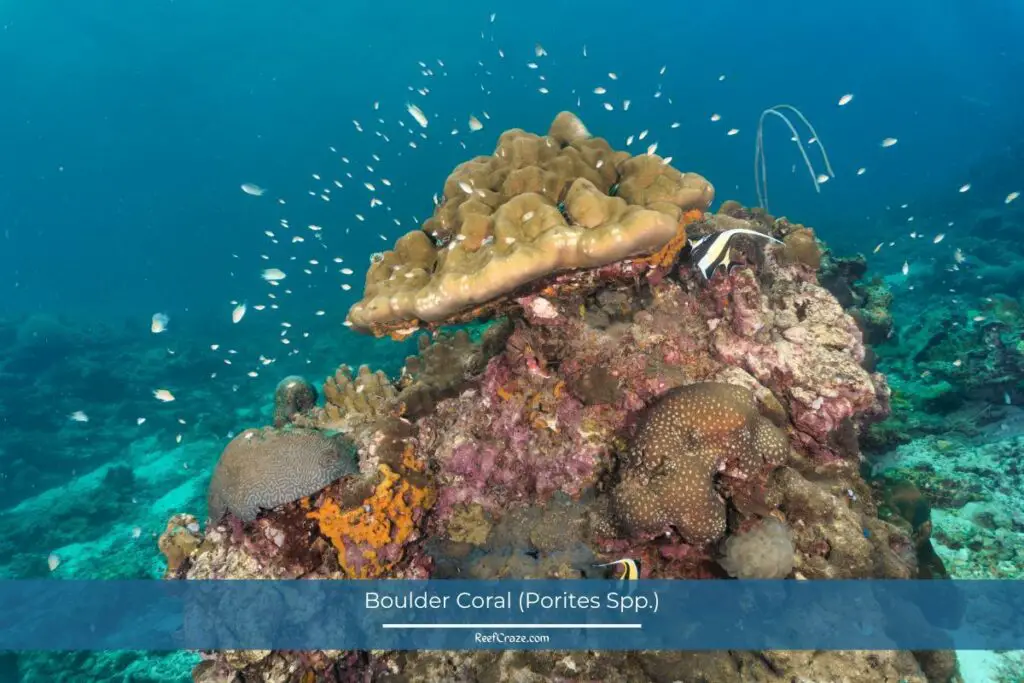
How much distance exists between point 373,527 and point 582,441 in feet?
6.90

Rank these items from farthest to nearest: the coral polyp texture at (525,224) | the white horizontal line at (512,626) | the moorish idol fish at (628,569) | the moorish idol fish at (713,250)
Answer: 1. the moorish idol fish at (713,250)
2. the coral polyp texture at (525,224)
3. the white horizontal line at (512,626)
4. the moorish idol fish at (628,569)

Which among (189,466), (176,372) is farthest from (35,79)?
(189,466)

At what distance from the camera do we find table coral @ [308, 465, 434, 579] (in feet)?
13.9

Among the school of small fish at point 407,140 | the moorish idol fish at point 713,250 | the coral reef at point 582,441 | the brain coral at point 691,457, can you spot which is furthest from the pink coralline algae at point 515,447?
the school of small fish at point 407,140

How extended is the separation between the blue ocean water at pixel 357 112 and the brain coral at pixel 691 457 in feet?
114

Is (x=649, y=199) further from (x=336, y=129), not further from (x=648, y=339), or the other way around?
(x=336, y=129)

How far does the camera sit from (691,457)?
3.80 metres

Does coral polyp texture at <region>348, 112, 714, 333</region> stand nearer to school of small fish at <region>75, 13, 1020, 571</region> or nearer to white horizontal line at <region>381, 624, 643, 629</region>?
white horizontal line at <region>381, 624, 643, 629</region>

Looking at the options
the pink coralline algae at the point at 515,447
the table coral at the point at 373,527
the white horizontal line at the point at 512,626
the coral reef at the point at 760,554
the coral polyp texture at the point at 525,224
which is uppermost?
the coral polyp texture at the point at 525,224

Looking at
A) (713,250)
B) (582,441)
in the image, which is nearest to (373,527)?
(582,441)

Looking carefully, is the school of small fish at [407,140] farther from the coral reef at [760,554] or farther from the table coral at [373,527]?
the coral reef at [760,554]

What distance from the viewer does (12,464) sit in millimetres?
17328

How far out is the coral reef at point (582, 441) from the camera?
377 cm

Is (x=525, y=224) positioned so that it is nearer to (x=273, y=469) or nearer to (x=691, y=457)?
(x=691, y=457)
